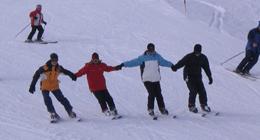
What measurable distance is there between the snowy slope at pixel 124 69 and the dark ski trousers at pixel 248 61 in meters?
0.36

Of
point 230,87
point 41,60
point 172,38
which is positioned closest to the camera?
point 230,87

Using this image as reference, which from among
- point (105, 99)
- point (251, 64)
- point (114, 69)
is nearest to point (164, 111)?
point (105, 99)

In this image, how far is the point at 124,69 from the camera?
1658 centimetres

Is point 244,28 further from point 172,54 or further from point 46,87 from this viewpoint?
point 46,87

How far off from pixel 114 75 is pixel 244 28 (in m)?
12.4

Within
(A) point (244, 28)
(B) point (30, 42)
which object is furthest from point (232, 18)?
(B) point (30, 42)

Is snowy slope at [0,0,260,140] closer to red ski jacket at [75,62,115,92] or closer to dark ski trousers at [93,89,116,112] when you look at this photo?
dark ski trousers at [93,89,116,112]

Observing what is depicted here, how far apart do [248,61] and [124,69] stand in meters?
3.48

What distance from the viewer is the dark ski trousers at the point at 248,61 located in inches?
619

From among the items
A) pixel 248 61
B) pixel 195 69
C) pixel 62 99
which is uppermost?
pixel 195 69

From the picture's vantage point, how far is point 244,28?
2670 centimetres

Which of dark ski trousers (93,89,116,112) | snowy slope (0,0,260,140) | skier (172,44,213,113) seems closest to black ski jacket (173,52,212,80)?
skier (172,44,213,113)

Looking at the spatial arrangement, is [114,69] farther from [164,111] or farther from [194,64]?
[194,64]

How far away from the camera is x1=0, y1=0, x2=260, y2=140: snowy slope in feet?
34.9
